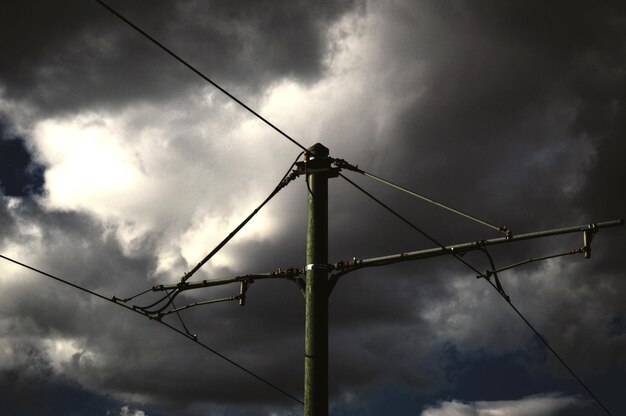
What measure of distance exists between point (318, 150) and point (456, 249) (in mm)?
2760

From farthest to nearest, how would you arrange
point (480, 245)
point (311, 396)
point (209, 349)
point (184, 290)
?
point (209, 349) → point (184, 290) → point (480, 245) → point (311, 396)

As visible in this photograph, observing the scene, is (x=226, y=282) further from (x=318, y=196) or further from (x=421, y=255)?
(x=421, y=255)

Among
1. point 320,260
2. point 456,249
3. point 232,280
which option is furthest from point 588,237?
point 232,280

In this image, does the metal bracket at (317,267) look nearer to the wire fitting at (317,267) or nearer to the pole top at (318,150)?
the wire fitting at (317,267)

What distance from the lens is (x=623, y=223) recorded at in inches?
397

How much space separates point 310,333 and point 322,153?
2981mm

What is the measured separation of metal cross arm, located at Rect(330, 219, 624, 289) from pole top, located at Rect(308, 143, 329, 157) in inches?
72.0

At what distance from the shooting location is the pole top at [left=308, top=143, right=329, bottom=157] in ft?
35.4

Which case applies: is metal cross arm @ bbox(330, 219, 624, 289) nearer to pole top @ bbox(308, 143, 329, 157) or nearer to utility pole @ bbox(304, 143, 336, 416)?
utility pole @ bbox(304, 143, 336, 416)

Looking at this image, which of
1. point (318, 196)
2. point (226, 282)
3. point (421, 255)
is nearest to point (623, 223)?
point (421, 255)

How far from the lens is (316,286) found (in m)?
10.0

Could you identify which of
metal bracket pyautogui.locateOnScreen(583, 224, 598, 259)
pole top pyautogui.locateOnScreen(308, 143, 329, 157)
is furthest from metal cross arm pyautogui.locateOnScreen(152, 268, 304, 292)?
metal bracket pyautogui.locateOnScreen(583, 224, 598, 259)

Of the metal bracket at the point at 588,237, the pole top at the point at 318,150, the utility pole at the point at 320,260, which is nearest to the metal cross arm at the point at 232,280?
the utility pole at the point at 320,260

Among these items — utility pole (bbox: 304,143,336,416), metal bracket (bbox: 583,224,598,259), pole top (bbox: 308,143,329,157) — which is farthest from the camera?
pole top (bbox: 308,143,329,157)
